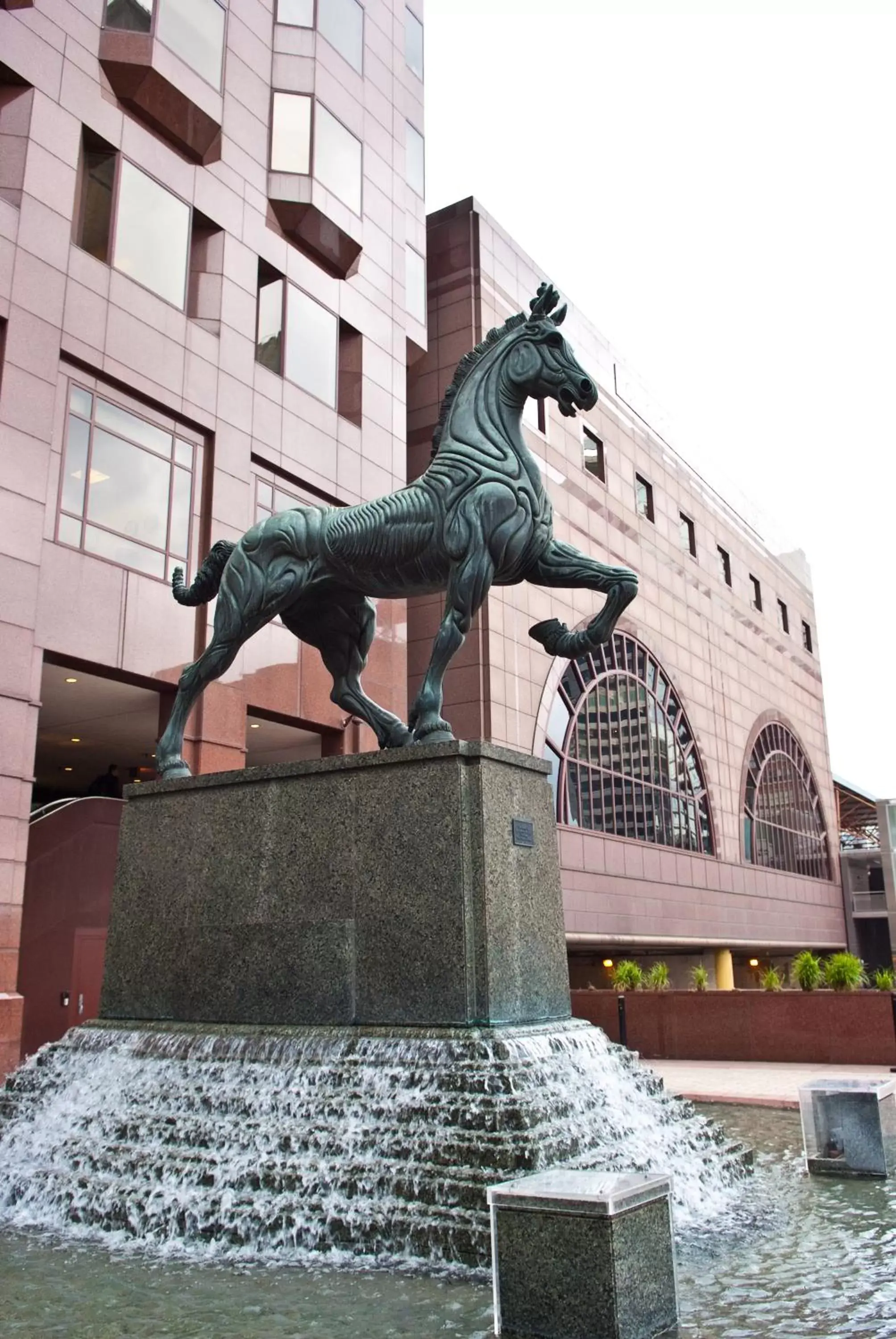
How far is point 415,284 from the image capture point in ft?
88.7

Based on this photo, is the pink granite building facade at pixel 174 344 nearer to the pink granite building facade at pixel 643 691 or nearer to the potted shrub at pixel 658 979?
the pink granite building facade at pixel 643 691

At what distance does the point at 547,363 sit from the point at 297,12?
19.3 meters

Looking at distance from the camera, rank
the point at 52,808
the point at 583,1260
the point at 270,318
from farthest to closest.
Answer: the point at 270,318
the point at 52,808
the point at 583,1260

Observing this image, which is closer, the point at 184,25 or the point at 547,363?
the point at 547,363

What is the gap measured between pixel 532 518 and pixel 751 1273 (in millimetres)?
5295

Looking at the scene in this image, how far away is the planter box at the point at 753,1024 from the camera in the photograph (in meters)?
18.4

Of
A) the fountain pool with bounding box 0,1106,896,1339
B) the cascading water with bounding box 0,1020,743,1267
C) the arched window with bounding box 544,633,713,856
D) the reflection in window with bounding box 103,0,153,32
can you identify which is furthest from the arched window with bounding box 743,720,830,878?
the fountain pool with bounding box 0,1106,896,1339

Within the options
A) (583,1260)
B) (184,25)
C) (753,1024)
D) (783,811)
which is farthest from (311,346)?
(783,811)

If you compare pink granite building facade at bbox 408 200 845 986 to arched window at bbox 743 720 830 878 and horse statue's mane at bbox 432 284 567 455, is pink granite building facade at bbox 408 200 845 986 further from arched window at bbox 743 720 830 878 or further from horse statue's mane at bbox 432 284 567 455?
horse statue's mane at bbox 432 284 567 455

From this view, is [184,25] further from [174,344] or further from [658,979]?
[658,979]

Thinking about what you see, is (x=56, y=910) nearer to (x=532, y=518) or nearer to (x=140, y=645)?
(x=140, y=645)

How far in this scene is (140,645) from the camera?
18.1m

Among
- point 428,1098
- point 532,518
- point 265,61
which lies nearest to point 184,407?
point 265,61

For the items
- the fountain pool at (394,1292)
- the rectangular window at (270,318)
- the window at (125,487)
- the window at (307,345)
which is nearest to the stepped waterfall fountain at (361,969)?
the fountain pool at (394,1292)
